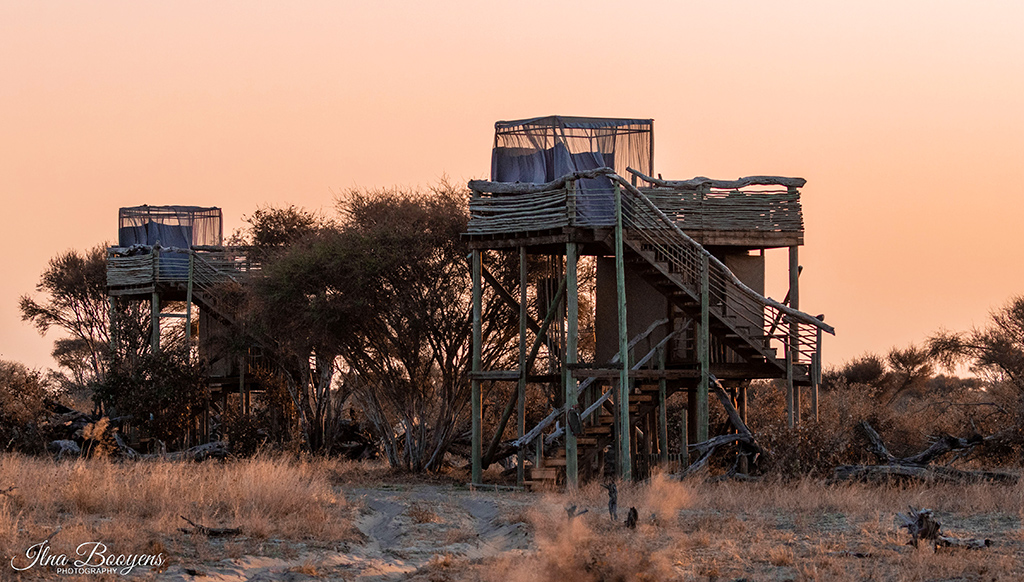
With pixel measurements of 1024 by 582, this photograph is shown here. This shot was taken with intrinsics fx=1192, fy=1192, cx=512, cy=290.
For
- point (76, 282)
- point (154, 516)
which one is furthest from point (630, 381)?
point (76, 282)

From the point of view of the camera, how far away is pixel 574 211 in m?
22.8

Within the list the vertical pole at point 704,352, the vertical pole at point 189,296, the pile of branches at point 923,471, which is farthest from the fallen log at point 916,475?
the vertical pole at point 189,296

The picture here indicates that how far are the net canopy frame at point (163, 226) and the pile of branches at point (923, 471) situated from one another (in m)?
26.0

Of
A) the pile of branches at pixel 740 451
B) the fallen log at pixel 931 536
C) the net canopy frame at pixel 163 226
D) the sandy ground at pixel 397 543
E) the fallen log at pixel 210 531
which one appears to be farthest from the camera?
the net canopy frame at pixel 163 226

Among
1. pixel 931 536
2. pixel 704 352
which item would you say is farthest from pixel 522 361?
pixel 931 536

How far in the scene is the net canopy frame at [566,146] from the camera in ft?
82.4

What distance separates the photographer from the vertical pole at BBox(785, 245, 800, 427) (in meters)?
23.0

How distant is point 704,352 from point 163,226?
2338cm

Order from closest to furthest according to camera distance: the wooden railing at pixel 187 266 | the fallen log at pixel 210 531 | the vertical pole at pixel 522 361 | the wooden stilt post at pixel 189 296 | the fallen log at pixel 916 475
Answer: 1. the fallen log at pixel 210 531
2. the fallen log at pixel 916 475
3. the vertical pole at pixel 522 361
4. the wooden stilt post at pixel 189 296
5. the wooden railing at pixel 187 266

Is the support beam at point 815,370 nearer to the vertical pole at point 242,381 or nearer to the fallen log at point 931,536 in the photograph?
the fallen log at point 931,536

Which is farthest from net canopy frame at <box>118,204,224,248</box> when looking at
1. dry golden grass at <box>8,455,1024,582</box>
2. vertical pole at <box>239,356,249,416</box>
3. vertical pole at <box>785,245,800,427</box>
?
vertical pole at <box>785,245,800,427</box>

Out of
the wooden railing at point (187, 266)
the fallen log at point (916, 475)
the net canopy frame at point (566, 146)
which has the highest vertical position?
the net canopy frame at point (566, 146)

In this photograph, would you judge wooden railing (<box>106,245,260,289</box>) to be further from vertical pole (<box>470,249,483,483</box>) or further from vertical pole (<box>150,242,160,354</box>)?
vertical pole (<box>470,249,483,483</box>)

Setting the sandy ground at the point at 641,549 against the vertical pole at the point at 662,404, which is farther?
the vertical pole at the point at 662,404
